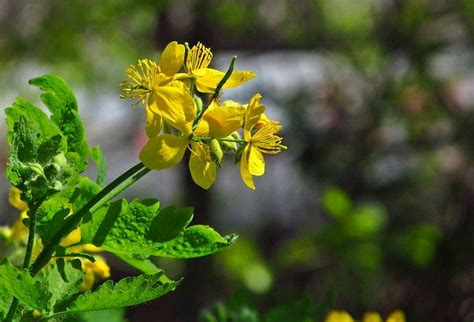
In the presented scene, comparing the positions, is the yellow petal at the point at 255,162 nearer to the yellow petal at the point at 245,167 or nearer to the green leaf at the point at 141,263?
the yellow petal at the point at 245,167

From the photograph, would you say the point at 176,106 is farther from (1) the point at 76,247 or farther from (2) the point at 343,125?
(2) the point at 343,125

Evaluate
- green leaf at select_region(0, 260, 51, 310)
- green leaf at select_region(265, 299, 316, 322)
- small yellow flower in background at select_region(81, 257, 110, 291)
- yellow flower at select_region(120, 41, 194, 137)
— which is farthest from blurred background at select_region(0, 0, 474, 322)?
green leaf at select_region(0, 260, 51, 310)

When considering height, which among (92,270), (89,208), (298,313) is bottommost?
(298,313)

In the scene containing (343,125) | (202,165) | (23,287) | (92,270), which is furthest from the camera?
(343,125)

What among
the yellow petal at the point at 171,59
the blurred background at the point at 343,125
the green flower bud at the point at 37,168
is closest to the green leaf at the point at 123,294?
the green flower bud at the point at 37,168

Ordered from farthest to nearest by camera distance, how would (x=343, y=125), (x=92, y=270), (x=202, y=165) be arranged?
1. (x=343, y=125)
2. (x=92, y=270)
3. (x=202, y=165)

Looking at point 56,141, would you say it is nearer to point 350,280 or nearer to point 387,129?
point 350,280

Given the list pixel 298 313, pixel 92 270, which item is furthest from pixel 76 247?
pixel 298 313
